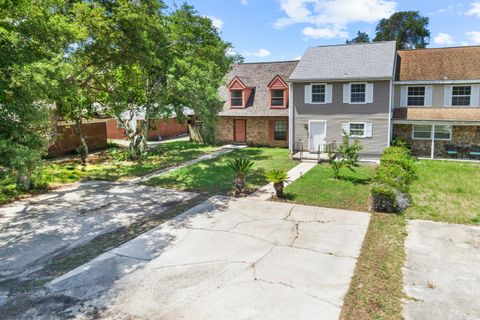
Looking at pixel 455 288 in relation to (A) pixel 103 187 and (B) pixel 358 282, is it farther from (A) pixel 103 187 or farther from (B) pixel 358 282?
(A) pixel 103 187

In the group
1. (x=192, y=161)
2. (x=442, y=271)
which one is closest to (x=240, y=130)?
(x=192, y=161)

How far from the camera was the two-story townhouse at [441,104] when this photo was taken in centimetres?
2112

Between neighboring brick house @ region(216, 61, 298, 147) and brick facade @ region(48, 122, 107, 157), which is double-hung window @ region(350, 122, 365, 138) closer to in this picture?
neighboring brick house @ region(216, 61, 298, 147)

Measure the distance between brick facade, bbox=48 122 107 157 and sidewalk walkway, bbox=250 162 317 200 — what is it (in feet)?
45.8

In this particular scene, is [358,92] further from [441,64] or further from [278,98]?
[278,98]

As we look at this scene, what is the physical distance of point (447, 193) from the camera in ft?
48.0

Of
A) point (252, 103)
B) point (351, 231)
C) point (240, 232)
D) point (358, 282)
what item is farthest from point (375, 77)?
point (358, 282)

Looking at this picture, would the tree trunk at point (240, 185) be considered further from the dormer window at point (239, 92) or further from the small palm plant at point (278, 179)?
the dormer window at point (239, 92)

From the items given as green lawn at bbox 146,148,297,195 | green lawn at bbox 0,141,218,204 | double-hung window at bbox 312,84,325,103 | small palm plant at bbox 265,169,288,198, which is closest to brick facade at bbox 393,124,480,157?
double-hung window at bbox 312,84,325,103

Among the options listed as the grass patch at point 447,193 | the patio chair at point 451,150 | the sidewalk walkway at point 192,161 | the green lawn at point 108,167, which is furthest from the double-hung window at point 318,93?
the green lawn at point 108,167

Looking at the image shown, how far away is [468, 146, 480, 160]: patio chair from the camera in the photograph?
21.1 metres

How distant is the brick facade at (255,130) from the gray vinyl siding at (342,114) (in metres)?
3.31

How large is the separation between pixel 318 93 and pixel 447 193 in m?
10.9

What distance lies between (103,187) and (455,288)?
557 inches
